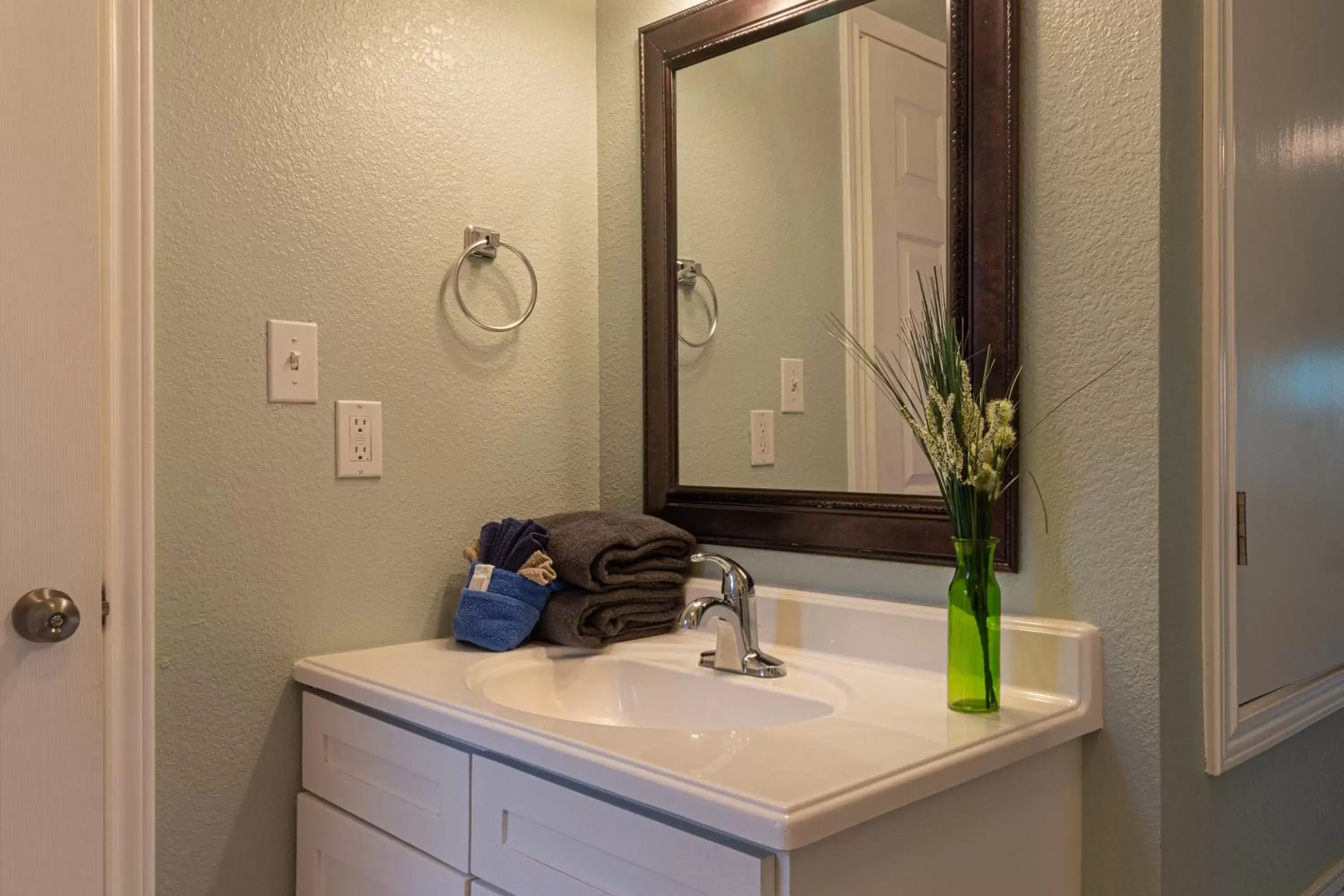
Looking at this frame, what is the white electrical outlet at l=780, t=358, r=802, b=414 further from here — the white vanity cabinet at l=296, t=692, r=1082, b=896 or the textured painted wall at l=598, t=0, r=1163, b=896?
the white vanity cabinet at l=296, t=692, r=1082, b=896

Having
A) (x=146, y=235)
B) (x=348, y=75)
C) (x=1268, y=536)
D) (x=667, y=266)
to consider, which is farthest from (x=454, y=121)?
(x=1268, y=536)

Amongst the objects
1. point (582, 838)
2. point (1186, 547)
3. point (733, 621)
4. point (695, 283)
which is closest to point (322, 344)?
point (695, 283)

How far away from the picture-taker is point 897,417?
1.35 m

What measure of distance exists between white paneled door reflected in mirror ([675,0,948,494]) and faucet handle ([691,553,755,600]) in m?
0.18

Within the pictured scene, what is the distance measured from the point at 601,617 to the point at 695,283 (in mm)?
557

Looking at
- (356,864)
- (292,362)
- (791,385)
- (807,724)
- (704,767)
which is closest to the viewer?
(704,767)

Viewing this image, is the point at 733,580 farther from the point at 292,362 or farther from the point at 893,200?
the point at 292,362

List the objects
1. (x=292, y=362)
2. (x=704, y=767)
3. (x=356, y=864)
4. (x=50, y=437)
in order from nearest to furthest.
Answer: (x=704, y=767)
(x=50, y=437)
(x=356, y=864)
(x=292, y=362)

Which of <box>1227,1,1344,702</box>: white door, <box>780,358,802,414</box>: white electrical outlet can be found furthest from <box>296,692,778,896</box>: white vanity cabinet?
<box>1227,1,1344,702</box>: white door

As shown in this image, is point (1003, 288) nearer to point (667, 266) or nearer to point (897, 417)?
point (897, 417)

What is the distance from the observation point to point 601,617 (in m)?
1.45

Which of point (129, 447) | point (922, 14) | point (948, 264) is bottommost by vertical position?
point (129, 447)

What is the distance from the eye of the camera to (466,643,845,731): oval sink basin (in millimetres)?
1274

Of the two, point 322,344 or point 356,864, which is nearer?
point 356,864
